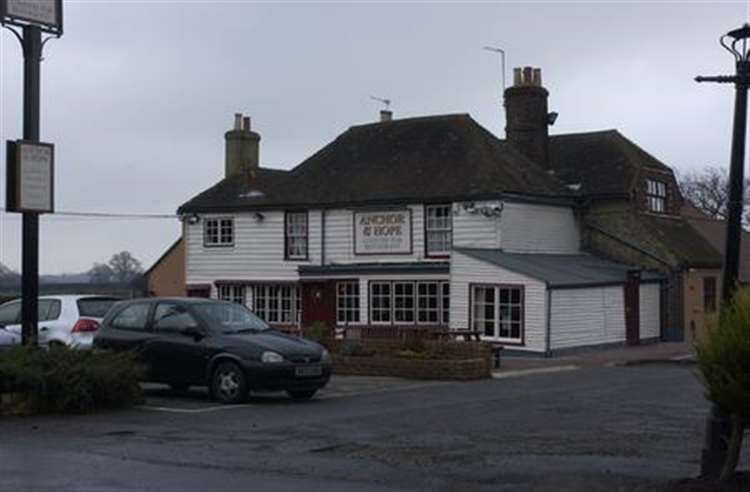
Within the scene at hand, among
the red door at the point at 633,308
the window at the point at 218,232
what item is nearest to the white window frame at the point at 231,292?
the window at the point at 218,232

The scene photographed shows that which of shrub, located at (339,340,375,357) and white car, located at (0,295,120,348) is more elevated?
white car, located at (0,295,120,348)

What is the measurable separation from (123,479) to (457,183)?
26.6 meters

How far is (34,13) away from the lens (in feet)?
57.5

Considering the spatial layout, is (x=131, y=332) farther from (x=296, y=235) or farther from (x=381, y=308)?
(x=296, y=235)

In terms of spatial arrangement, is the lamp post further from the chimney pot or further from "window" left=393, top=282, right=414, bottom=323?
the chimney pot

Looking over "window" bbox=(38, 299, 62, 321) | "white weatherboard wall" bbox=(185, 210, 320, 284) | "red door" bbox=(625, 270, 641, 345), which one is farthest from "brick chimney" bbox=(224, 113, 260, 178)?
"window" bbox=(38, 299, 62, 321)

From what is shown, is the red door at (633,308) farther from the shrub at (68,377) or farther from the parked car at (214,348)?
the shrub at (68,377)

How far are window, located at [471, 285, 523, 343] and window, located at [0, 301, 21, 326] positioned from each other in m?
14.5

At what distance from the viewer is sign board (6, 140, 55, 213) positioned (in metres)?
17.1

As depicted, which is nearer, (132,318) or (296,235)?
(132,318)

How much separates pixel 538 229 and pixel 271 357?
69.8 feet

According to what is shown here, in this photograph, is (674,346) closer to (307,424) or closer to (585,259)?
(585,259)

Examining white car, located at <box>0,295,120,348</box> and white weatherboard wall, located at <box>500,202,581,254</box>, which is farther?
white weatherboard wall, located at <box>500,202,581,254</box>

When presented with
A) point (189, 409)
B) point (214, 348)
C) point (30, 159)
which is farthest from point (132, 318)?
point (30, 159)
